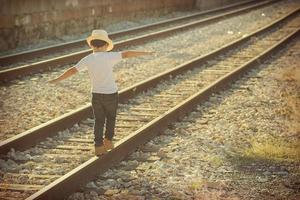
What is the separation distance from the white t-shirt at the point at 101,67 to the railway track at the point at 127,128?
80cm

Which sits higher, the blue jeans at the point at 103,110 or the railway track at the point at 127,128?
the blue jeans at the point at 103,110

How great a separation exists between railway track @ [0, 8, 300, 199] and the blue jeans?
0.23 meters

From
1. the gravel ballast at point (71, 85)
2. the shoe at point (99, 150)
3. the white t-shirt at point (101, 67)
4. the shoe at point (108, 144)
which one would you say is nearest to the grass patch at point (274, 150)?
the shoe at point (108, 144)

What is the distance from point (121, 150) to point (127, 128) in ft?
3.65

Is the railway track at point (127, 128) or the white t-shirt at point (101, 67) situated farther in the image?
the white t-shirt at point (101, 67)

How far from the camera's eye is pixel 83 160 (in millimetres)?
5637

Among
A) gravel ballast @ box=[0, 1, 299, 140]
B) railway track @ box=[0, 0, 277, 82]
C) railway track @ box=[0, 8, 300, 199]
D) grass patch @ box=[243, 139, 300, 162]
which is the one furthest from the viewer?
railway track @ box=[0, 0, 277, 82]

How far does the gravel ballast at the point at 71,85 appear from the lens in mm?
7214

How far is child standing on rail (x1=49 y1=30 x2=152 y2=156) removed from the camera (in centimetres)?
525

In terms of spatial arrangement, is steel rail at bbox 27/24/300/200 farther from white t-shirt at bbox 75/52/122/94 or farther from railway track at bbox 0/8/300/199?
white t-shirt at bbox 75/52/122/94

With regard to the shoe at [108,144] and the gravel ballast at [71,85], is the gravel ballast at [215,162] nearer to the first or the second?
the shoe at [108,144]

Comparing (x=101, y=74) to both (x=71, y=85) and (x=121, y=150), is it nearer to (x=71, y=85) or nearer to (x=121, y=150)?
(x=121, y=150)

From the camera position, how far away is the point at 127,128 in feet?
22.6

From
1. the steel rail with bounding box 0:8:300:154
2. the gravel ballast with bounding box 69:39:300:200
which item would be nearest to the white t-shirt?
the gravel ballast with bounding box 69:39:300:200
